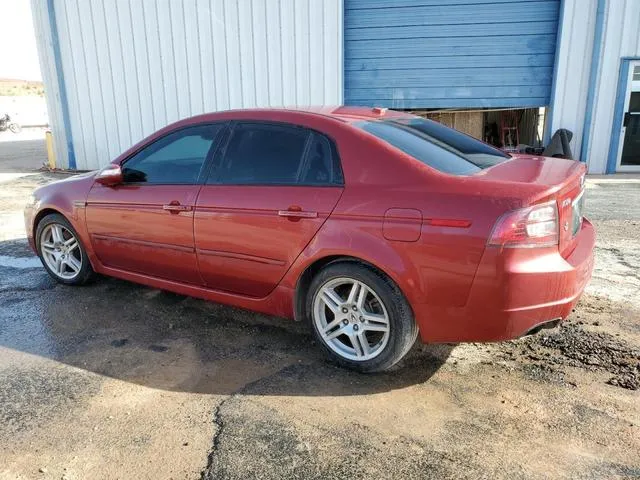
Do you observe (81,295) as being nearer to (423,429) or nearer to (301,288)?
(301,288)

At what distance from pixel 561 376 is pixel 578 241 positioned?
80 centimetres

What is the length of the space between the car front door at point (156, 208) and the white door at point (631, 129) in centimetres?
943

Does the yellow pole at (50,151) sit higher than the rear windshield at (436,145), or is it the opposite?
the rear windshield at (436,145)

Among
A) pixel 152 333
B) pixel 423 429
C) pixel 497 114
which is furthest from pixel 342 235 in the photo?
pixel 497 114

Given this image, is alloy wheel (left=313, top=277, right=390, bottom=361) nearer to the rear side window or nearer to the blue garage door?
the rear side window

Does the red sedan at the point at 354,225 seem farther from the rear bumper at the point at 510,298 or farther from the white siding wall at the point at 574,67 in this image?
the white siding wall at the point at 574,67

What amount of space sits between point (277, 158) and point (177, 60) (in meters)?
9.08

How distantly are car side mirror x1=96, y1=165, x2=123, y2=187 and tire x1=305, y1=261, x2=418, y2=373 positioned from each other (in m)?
1.91

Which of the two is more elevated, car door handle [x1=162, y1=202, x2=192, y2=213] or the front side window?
the front side window

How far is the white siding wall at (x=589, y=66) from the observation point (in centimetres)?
960

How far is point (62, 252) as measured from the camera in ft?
15.4

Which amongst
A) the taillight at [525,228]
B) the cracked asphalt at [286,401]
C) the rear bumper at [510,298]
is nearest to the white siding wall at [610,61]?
the cracked asphalt at [286,401]

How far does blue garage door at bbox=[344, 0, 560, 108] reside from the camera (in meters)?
9.98

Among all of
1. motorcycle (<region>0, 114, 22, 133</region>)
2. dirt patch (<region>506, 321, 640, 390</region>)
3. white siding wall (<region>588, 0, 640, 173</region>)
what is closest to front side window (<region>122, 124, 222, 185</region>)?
dirt patch (<region>506, 321, 640, 390</region>)
